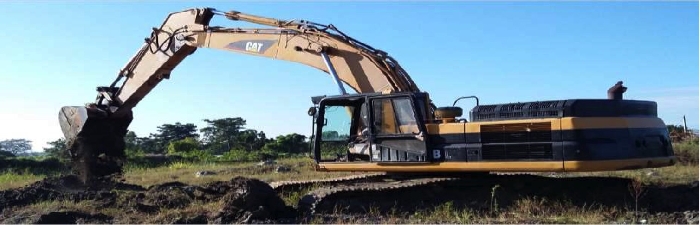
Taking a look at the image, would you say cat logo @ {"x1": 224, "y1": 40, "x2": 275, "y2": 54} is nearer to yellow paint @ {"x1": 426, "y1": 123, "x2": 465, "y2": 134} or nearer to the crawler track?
the crawler track

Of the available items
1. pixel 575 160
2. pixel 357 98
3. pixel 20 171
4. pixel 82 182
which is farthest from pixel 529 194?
pixel 20 171

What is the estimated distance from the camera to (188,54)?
14328mm

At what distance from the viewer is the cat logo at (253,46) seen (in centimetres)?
1273

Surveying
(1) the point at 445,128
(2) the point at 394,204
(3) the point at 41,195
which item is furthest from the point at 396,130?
(3) the point at 41,195

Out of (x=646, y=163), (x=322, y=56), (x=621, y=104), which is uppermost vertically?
(x=322, y=56)

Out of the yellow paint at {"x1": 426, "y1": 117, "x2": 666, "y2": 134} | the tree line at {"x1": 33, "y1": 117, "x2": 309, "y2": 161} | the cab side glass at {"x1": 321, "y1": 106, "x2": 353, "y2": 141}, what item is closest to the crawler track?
the cab side glass at {"x1": 321, "y1": 106, "x2": 353, "y2": 141}

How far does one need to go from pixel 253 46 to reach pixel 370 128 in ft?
13.0

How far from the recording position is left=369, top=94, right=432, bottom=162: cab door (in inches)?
366

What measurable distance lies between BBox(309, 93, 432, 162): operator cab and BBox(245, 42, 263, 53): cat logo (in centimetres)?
268

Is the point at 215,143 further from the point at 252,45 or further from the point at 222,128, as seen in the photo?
the point at 252,45

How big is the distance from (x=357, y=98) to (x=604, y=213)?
3596 millimetres

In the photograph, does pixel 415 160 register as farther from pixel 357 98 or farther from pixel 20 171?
pixel 20 171

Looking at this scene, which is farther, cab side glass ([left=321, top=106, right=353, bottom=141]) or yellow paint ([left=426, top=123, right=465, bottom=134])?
cab side glass ([left=321, top=106, right=353, bottom=141])

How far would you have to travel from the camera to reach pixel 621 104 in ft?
28.9
